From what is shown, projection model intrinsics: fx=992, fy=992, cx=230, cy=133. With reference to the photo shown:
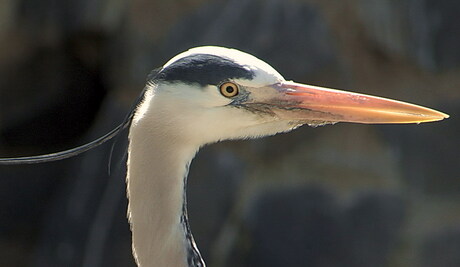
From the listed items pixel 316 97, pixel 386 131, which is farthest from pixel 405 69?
pixel 316 97

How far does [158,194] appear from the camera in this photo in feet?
7.41

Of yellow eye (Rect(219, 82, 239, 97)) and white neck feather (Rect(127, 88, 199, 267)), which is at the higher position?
yellow eye (Rect(219, 82, 239, 97))

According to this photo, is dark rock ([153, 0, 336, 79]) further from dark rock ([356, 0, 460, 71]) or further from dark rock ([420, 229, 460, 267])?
dark rock ([420, 229, 460, 267])

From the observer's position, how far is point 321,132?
4.19 meters

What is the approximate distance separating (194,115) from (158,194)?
0.66ft

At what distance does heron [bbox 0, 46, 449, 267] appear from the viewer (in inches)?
87.2

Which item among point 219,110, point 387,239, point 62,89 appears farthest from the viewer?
point 62,89

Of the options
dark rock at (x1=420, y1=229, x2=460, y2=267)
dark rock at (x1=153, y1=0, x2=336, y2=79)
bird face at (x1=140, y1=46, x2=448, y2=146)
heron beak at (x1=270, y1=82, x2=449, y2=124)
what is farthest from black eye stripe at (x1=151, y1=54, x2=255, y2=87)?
dark rock at (x1=420, y1=229, x2=460, y2=267)

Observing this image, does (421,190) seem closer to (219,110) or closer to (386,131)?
(386,131)

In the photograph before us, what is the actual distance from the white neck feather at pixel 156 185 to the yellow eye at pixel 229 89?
145mm

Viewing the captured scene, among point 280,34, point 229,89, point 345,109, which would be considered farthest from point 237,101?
point 280,34

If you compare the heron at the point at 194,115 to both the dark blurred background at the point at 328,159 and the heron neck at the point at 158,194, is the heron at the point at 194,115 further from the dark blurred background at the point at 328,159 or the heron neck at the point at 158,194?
the dark blurred background at the point at 328,159

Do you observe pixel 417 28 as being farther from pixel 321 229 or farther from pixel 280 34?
pixel 321 229

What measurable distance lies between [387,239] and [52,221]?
5.06 feet
